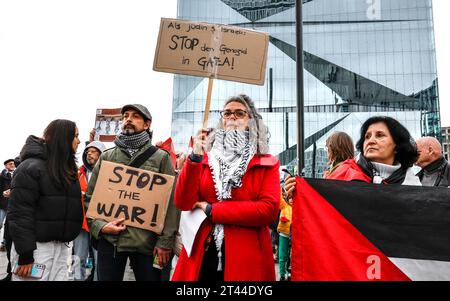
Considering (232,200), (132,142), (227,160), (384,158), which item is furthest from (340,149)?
(132,142)

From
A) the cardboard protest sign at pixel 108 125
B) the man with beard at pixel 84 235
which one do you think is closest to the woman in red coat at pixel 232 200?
the man with beard at pixel 84 235

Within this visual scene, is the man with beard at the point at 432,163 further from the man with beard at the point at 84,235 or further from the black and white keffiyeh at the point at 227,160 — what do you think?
the man with beard at the point at 84,235

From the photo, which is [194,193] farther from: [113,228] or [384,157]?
[384,157]

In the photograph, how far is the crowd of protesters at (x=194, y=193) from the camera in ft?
7.55

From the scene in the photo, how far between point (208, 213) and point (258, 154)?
0.58 m

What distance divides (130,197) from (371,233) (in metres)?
1.80

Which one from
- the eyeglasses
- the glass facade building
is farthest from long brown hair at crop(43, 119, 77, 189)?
the glass facade building

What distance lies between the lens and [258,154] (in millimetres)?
2578

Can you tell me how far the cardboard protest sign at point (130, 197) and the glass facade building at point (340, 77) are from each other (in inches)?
1555

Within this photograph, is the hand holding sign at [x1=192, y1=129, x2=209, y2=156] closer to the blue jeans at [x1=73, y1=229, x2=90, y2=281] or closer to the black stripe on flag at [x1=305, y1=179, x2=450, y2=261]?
the black stripe on flag at [x1=305, y1=179, x2=450, y2=261]

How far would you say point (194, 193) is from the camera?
95.8 inches

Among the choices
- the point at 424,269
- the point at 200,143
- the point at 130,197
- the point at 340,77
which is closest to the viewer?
the point at 424,269

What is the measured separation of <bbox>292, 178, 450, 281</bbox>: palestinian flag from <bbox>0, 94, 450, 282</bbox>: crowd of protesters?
0.64 ft
